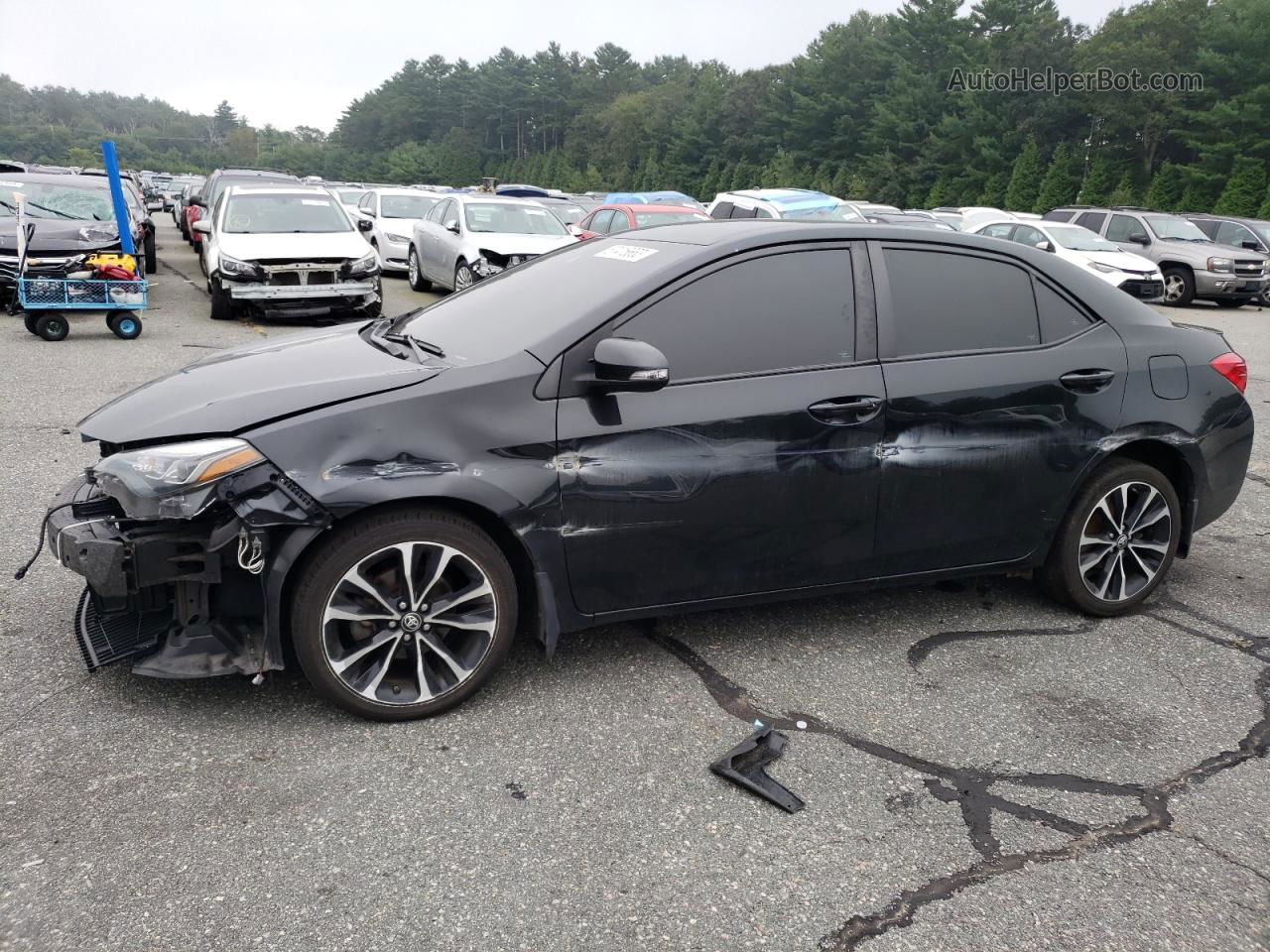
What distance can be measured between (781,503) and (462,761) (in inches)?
55.1

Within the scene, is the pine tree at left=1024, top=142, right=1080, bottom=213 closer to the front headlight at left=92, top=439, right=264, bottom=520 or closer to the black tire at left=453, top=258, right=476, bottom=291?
the black tire at left=453, top=258, right=476, bottom=291

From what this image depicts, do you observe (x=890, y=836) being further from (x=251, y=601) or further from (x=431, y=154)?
(x=431, y=154)

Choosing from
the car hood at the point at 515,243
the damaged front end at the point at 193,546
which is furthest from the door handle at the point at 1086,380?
the car hood at the point at 515,243

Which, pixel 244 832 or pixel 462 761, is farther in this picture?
pixel 462 761

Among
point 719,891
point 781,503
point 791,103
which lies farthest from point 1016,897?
point 791,103

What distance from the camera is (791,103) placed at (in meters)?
70.1

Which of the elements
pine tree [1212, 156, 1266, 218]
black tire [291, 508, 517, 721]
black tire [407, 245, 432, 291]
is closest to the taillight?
black tire [291, 508, 517, 721]

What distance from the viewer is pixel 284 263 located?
1216 centimetres

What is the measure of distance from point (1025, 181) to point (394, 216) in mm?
35877

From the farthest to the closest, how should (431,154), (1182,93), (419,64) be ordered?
1. (419,64)
2. (431,154)
3. (1182,93)

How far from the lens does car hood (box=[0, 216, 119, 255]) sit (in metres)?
11.2

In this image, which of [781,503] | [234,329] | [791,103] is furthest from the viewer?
[791,103]

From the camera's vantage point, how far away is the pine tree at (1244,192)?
Answer: 118ft

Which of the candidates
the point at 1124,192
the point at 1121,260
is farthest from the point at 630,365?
the point at 1124,192
